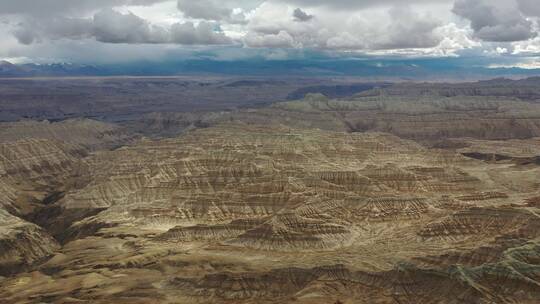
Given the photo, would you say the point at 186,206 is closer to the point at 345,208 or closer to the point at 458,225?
the point at 345,208

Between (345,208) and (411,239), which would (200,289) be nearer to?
(411,239)

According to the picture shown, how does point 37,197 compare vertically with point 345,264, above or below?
below

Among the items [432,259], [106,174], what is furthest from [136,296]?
[106,174]

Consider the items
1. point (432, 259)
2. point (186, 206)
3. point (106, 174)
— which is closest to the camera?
point (432, 259)

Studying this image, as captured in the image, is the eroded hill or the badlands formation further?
the eroded hill

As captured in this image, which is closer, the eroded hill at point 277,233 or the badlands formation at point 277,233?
the badlands formation at point 277,233

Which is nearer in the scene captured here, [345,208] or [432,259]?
[432,259]

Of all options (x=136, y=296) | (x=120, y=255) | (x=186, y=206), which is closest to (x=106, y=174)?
(x=186, y=206)

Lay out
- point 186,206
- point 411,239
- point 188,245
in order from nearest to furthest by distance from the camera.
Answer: point 411,239
point 188,245
point 186,206
